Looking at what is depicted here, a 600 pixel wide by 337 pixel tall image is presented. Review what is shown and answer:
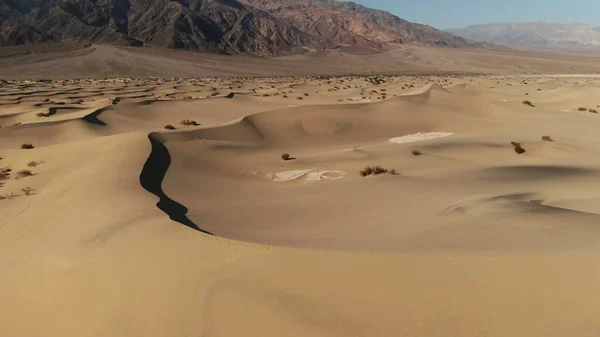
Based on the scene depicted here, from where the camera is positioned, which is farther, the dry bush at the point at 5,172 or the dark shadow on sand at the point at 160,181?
the dry bush at the point at 5,172

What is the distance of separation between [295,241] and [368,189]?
13.4ft

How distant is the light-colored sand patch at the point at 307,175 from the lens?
11.5 meters

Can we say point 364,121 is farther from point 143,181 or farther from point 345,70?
point 345,70

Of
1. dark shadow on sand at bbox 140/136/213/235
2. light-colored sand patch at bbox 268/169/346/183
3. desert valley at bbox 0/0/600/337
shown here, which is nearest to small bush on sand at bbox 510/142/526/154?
desert valley at bbox 0/0/600/337

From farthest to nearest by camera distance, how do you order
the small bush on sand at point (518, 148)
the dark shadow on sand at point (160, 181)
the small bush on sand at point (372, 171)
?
the small bush on sand at point (518, 148), the small bush on sand at point (372, 171), the dark shadow on sand at point (160, 181)

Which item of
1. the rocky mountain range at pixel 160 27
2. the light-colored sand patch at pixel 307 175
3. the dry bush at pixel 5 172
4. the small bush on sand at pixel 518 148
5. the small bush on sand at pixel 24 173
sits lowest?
the dry bush at pixel 5 172

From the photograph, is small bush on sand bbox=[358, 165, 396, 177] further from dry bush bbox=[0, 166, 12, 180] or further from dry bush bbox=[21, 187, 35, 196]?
dry bush bbox=[0, 166, 12, 180]

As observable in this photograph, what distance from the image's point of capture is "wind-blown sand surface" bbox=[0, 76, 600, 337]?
4246 millimetres

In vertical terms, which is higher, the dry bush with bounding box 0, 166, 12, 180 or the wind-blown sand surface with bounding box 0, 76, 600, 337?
the wind-blown sand surface with bounding box 0, 76, 600, 337

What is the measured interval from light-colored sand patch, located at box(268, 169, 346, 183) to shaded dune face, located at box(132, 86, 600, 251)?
57 mm

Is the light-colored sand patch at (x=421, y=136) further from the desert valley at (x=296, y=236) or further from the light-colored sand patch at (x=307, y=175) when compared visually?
the light-colored sand patch at (x=307, y=175)

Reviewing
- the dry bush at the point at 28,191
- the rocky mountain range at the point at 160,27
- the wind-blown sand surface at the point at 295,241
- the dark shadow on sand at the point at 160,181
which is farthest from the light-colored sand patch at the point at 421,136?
the rocky mountain range at the point at 160,27

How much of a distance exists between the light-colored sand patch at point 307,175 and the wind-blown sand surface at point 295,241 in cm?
5

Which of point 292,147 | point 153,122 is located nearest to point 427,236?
point 292,147
